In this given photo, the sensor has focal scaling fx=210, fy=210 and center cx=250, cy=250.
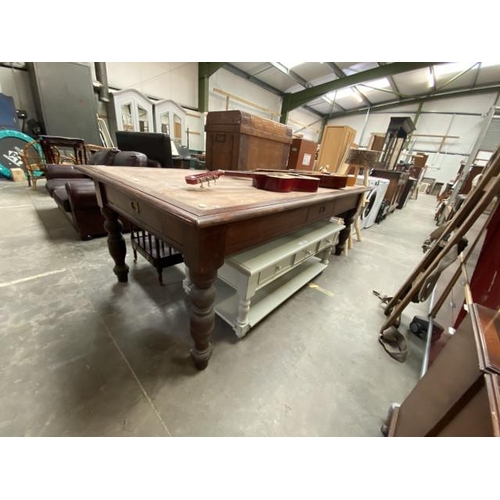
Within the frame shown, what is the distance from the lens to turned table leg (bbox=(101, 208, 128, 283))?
1315 millimetres

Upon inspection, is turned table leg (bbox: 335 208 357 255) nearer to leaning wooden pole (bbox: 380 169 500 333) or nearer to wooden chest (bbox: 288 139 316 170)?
wooden chest (bbox: 288 139 316 170)

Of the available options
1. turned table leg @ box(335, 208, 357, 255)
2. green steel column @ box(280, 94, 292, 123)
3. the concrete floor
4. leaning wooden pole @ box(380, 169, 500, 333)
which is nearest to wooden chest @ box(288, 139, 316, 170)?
turned table leg @ box(335, 208, 357, 255)

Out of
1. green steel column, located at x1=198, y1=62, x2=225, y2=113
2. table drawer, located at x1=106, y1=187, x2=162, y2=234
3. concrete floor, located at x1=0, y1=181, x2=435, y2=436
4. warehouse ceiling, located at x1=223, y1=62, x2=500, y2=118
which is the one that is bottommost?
concrete floor, located at x1=0, y1=181, x2=435, y2=436

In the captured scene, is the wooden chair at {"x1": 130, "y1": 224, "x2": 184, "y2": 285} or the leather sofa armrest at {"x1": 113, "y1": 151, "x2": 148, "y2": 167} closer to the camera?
the wooden chair at {"x1": 130, "y1": 224, "x2": 184, "y2": 285}

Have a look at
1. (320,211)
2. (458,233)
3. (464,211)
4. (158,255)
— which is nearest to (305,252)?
(320,211)

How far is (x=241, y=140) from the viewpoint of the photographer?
1707 millimetres

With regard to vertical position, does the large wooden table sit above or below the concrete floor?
above

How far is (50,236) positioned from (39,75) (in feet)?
13.4

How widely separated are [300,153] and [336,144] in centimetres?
155

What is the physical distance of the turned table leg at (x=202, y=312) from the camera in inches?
31.8

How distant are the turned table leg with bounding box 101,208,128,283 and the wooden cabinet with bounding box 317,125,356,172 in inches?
119

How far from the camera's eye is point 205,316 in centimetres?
91
